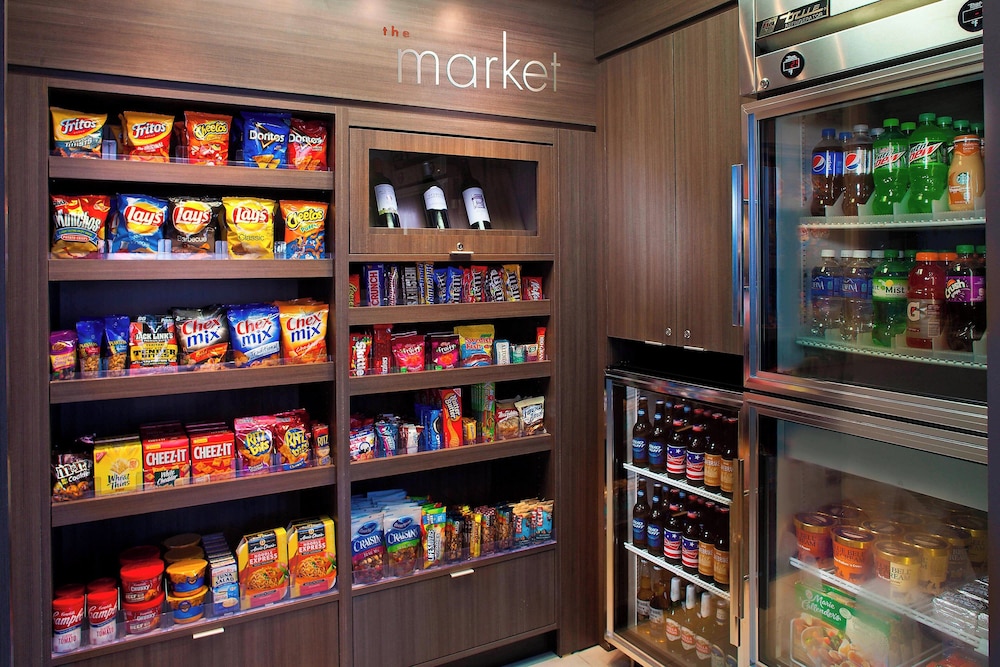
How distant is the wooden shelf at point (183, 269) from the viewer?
221 centimetres

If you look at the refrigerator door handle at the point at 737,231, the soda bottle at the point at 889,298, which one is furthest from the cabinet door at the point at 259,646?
the soda bottle at the point at 889,298

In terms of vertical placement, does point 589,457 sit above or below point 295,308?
below

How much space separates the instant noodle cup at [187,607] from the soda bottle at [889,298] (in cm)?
224

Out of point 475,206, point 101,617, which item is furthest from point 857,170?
point 101,617

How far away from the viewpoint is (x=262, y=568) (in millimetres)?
2547

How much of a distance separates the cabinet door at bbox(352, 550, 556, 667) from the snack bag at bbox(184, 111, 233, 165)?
161 centimetres

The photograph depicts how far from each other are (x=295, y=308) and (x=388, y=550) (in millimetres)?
975

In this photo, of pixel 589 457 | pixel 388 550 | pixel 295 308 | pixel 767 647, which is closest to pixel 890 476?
pixel 767 647

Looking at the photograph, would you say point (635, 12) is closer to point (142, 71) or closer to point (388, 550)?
point (142, 71)

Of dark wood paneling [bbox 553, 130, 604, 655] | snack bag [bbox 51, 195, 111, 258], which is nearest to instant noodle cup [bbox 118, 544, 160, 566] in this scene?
snack bag [bbox 51, 195, 111, 258]

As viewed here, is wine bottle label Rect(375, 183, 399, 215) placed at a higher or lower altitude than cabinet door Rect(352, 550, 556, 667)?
higher

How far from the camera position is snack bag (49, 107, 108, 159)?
2219 mm

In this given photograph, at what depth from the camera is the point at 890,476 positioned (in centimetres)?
202

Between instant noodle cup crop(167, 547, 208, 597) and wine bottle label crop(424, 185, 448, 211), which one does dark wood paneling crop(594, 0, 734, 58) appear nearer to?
wine bottle label crop(424, 185, 448, 211)
